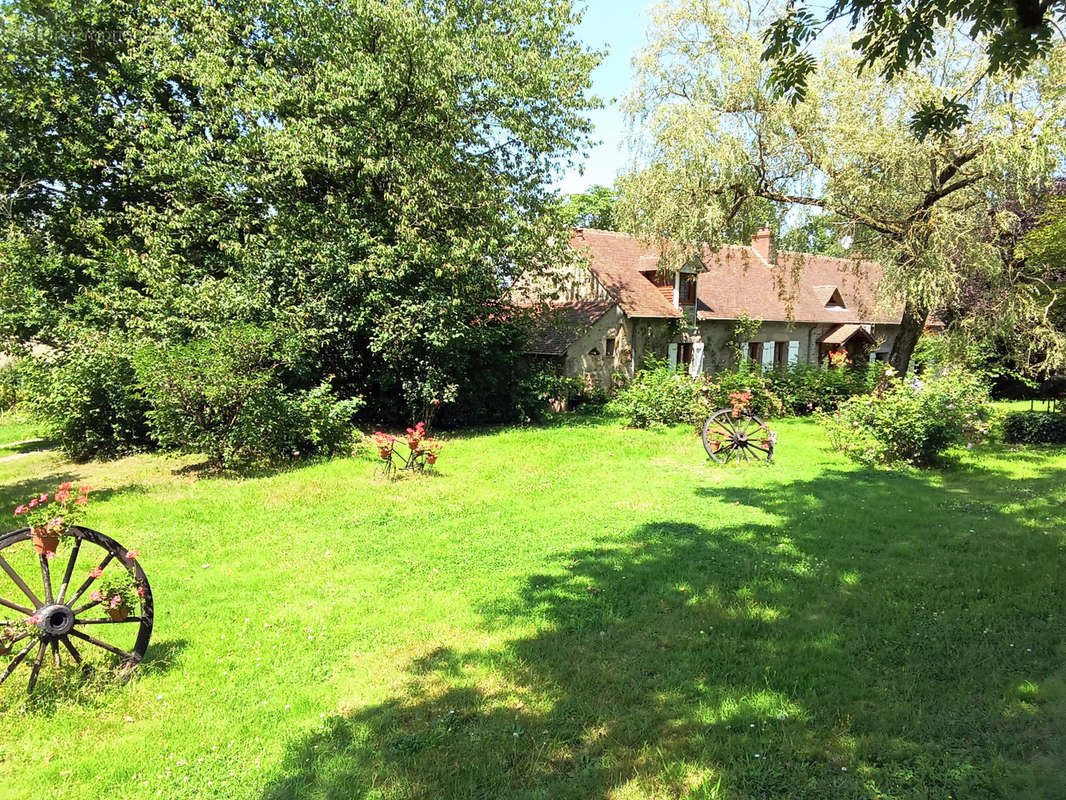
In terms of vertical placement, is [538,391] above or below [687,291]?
below

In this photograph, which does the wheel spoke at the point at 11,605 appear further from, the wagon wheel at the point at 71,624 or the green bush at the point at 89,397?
the green bush at the point at 89,397

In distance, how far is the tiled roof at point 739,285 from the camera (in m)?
22.8

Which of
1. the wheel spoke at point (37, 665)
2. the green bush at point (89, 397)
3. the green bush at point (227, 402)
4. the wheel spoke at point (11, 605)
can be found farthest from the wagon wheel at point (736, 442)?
the green bush at point (89, 397)

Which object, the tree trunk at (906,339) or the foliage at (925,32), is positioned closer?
the foliage at (925,32)

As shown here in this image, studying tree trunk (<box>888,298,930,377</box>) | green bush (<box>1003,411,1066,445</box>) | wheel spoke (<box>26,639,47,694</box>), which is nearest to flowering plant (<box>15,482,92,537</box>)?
wheel spoke (<box>26,639,47,694</box>)

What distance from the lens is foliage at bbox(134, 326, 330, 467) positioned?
11922 mm

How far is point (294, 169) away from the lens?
15.0 meters

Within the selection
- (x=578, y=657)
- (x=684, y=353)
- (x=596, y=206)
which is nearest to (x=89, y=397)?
(x=578, y=657)

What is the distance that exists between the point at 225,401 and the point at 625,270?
16826mm

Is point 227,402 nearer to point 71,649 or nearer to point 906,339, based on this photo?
point 71,649

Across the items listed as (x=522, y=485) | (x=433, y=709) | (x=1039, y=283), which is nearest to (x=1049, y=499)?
(x=522, y=485)

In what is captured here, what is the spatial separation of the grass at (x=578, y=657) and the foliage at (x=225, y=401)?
9.73 ft

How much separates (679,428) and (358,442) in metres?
8.53

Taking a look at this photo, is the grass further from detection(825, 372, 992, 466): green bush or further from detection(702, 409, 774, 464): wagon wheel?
detection(702, 409, 774, 464): wagon wheel
